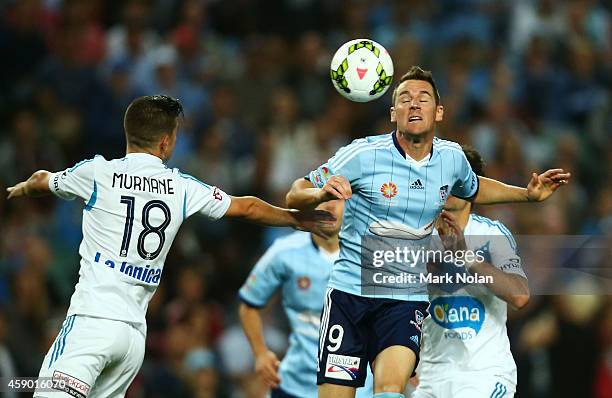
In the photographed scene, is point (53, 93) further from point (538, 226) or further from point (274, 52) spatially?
point (538, 226)

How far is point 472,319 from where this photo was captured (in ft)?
24.3

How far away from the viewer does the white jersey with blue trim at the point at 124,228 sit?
6.59 m

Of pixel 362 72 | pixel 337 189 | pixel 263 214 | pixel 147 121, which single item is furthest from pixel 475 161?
pixel 147 121

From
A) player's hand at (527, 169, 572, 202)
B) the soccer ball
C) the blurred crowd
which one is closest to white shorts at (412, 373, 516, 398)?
player's hand at (527, 169, 572, 202)

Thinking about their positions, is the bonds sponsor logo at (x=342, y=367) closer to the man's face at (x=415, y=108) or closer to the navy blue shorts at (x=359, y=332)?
the navy blue shorts at (x=359, y=332)

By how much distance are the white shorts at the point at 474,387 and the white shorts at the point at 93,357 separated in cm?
203

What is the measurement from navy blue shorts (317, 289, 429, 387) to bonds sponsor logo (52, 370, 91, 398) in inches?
59.3

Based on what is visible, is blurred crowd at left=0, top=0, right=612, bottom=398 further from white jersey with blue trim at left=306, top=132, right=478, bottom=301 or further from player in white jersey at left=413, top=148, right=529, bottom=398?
white jersey with blue trim at left=306, top=132, right=478, bottom=301

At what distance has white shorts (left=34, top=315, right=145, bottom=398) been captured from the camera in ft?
20.9

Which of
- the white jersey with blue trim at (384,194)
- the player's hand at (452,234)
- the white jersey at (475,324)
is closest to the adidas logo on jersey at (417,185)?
the white jersey with blue trim at (384,194)

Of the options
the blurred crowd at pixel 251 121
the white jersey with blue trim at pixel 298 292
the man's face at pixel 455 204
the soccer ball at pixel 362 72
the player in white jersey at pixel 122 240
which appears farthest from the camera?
the blurred crowd at pixel 251 121

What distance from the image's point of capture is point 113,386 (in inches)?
263

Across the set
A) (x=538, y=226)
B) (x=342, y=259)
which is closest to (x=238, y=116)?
(x=538, y=226)

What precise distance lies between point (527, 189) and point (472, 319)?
36.5 inches
